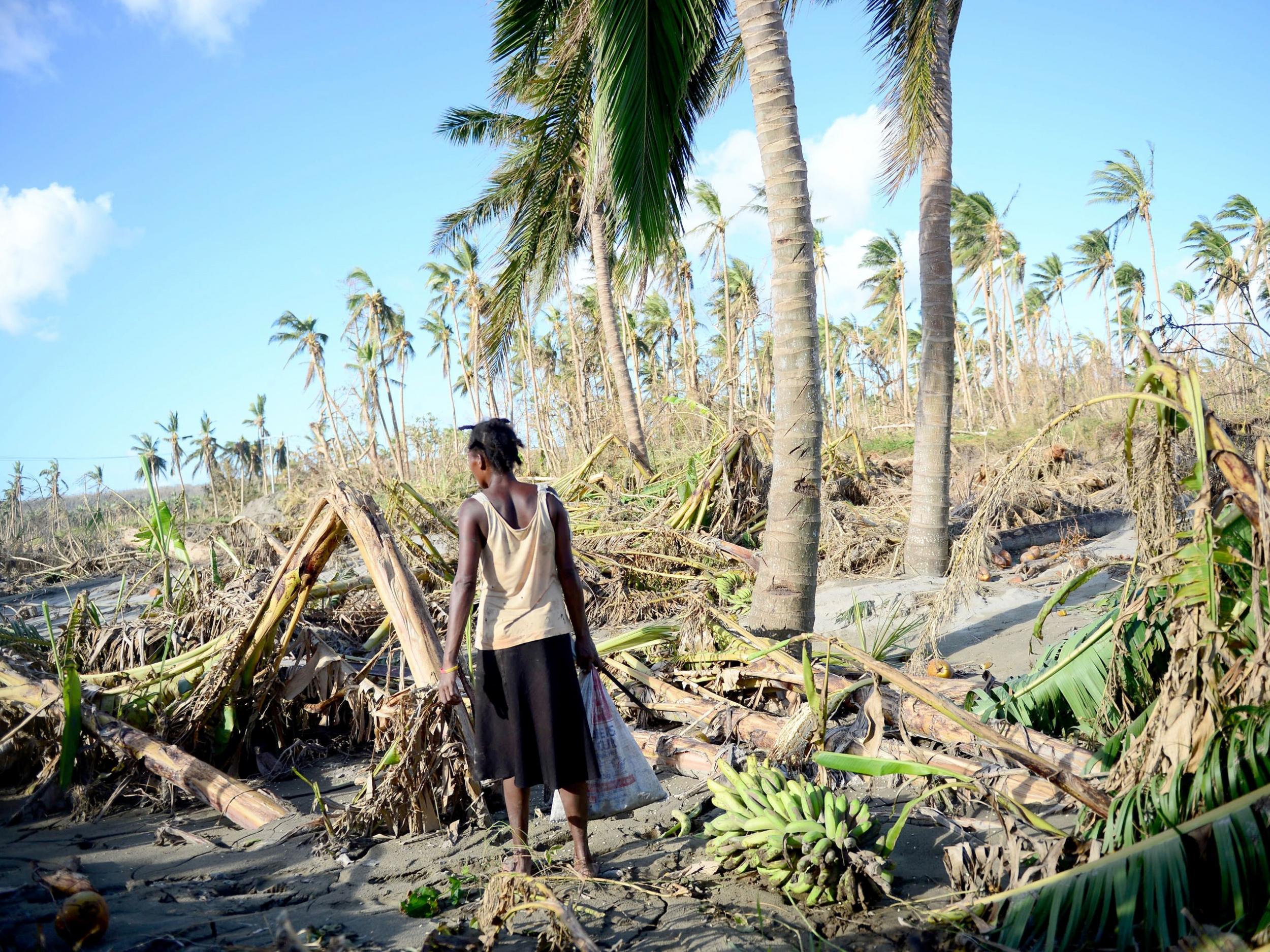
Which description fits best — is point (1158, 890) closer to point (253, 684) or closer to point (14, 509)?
point (253, 684)

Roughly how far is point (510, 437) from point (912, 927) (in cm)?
222

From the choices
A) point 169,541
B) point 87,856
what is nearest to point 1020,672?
point 87,856

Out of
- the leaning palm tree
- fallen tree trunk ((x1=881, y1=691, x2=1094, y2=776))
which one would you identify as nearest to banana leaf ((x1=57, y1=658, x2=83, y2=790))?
fallen tree trunk ((x1=881, y1=691, x2=1094, y2=776))

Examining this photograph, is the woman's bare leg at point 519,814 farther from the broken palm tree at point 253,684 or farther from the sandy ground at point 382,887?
the broken palm tree at point 253,684

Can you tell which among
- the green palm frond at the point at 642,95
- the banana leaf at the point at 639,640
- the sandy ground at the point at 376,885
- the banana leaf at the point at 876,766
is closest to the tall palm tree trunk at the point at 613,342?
the green palm frond at the point at 642,95

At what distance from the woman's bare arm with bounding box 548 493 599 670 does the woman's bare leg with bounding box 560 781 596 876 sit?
48 centimetres

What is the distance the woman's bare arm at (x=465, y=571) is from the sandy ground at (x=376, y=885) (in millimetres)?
932

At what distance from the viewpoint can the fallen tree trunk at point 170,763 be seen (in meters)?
3.92

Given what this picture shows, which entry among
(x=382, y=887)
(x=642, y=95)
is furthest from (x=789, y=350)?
(x=382, y=887)

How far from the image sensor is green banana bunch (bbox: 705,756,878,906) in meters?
2.65

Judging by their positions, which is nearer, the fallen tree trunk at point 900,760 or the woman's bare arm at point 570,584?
the fallen tree trunk at point 900,760

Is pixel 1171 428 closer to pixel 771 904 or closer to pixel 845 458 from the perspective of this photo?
pixel 771 904

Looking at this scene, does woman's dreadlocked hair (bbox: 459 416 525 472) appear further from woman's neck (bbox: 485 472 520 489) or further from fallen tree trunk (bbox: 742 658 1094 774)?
fallen tree trunk (bbox: 742 658 1094 774)

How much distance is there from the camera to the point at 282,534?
10719mm
